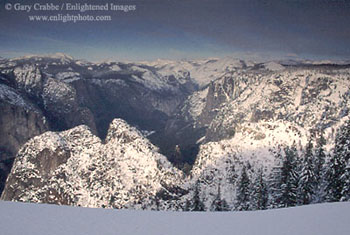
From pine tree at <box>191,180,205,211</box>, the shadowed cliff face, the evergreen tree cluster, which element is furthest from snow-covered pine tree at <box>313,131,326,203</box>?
the shadowed cliff face

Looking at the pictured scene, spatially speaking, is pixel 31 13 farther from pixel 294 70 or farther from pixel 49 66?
pixel 294 70

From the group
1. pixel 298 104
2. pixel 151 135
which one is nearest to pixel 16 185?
pixel 151 135

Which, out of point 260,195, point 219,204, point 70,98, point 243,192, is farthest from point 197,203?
point 70,98

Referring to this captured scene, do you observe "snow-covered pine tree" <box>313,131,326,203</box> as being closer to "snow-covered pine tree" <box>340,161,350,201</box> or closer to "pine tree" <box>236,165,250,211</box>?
"snow-covered pine tree" <box>340,161,350,201</box>

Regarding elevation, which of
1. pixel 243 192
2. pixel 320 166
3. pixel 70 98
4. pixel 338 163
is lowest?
pixel 243 192

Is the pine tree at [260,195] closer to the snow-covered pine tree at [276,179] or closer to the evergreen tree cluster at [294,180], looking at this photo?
the evergreen tree cluster at [294,180]

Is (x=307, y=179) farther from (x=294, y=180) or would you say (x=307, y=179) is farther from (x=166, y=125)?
(x=166, y=125)
